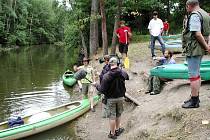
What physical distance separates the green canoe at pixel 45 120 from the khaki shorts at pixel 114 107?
336 centimetres

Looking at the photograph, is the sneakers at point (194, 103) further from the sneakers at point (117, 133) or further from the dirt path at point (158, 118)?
the sneakers at point (117, 133)

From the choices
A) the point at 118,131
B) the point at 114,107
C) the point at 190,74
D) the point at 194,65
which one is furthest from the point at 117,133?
the point at 194,65

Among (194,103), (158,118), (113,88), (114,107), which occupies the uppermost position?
(113,88)

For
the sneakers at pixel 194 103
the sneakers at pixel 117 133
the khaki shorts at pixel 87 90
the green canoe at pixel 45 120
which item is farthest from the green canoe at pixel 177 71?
the green canoe at pixel 45 120

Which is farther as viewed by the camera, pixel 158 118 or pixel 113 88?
pixel 158 118

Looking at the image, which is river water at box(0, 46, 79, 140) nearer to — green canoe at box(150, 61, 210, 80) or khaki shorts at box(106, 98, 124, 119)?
khaki shorts at box(106, 98, 124, 119)

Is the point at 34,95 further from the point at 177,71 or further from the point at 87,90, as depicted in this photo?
the point at 177,71

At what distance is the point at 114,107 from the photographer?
32.4 ft

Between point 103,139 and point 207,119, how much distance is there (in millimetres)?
3350

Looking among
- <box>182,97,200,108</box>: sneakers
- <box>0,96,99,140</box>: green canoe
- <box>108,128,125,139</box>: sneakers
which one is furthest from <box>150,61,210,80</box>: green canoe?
<box>0,96,99,140</box>: green canoe

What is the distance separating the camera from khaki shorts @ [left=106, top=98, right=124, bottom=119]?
976cm

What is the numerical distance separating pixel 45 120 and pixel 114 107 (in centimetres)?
373

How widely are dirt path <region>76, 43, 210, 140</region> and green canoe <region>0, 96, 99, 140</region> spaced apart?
38 cm

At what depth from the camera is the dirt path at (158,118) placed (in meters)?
8.45
